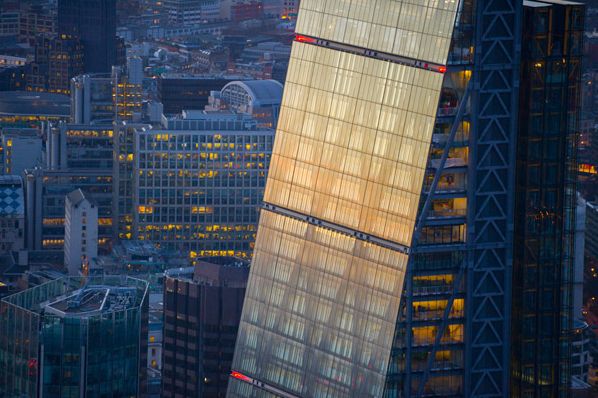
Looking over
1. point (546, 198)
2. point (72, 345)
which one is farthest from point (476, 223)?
point (72, 345)

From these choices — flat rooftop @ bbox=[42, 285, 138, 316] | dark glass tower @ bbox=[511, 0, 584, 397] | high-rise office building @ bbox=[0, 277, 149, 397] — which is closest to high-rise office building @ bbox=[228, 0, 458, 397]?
dark glass tower @ bbox=[511, 0, 584, 397]

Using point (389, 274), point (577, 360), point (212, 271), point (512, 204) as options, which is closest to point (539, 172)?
point (512, 204)

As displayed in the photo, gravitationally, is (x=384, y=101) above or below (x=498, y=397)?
above

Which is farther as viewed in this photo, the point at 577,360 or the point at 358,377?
the point at 577,360

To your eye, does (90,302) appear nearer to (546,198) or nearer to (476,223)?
(476,223)

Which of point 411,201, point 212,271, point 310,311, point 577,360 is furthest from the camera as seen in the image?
point 577,360

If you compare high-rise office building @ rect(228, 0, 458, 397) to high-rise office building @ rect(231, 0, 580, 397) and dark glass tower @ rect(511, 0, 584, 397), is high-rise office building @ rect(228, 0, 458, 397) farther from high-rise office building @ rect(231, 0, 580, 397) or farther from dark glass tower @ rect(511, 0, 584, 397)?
dark glass tower @ rect(511, 0, 584, 397)

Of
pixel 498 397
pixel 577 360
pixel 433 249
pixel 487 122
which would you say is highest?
pixel 487 122

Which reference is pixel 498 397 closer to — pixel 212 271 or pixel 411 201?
pixel 411 201
